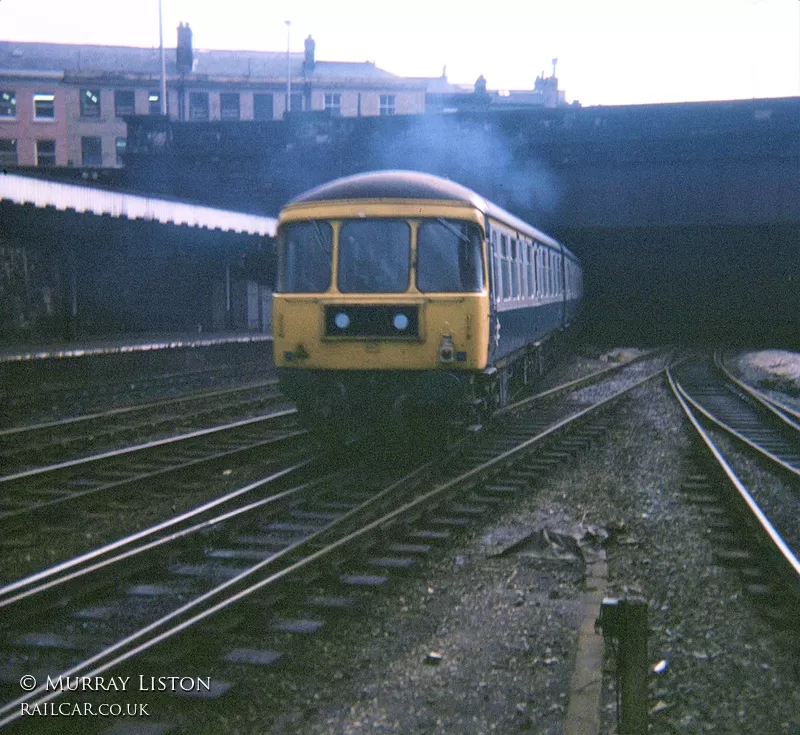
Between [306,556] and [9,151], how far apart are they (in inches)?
2128

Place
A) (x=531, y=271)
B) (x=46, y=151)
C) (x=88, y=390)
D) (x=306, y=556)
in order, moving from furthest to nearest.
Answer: (x=46, y=151), (x=88, y=390), (x=531, y=271), (x=306, y=556)

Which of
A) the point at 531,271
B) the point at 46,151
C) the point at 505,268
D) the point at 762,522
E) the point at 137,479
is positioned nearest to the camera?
the point at 762,522

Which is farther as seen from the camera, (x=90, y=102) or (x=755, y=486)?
(x=90, y=102)

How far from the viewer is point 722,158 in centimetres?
2956

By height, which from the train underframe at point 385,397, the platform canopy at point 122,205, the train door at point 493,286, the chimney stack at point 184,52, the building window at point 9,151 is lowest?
the train underframe at point 385,397

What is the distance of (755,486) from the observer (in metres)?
9.07

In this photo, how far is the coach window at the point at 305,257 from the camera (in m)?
10.0

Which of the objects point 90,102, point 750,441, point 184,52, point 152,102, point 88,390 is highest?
point 184,52

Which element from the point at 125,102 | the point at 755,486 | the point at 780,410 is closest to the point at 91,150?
the point at 125,102

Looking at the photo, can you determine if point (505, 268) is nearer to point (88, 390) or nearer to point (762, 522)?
point (762, 522)

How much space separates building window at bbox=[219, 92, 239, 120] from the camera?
56906 mm

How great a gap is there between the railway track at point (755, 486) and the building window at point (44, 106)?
46.9m

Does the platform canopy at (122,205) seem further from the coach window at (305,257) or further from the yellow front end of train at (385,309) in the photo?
the yellow front end of train at (385,309)

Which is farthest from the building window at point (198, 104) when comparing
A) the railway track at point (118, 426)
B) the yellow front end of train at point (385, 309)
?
the yellow front end of train at point (385, 309)
